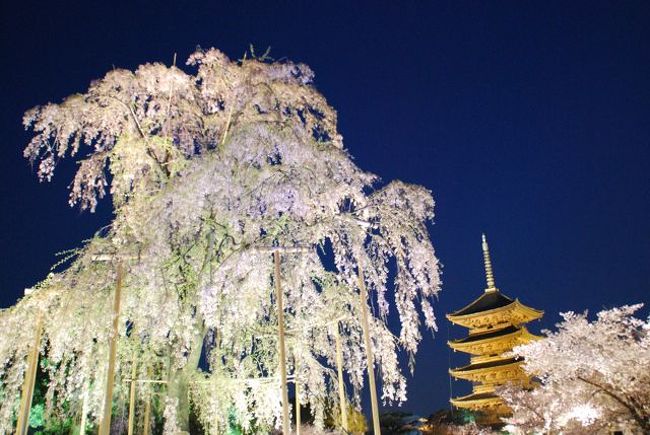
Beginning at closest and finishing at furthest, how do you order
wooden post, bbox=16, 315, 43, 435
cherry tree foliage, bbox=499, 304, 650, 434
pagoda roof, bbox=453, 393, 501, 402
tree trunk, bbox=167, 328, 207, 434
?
tree trunk, bbox=167, 328, 207, 434, wooden post, bbox=16, 315, 43, 435, cherry tree foliage, bbox=499, 304, 650, 434, pagoda roof, bbox=453, 393, 501, 402

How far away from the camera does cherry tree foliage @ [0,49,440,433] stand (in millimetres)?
8602

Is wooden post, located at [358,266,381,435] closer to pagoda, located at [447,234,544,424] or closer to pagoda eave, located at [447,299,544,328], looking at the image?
pagoda, located at [447,234,544,424]

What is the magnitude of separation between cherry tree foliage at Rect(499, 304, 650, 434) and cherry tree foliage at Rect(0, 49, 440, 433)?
613 cm

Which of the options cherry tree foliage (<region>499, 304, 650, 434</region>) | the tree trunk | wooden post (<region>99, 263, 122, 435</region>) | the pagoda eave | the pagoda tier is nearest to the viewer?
wooden post (<region>99, 263, 122, 435</region>)

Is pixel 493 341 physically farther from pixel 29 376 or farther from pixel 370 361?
pixel 29 376

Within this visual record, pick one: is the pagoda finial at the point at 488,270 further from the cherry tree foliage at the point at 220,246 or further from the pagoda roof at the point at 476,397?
the cherry tree foliage at the point at 220,246

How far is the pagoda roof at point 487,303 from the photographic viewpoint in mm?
32500

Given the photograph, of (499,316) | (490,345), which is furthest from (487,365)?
(499,316)

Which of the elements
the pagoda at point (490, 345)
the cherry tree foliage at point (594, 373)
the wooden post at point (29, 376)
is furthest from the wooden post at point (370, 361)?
the pagoda at point (490, 345)

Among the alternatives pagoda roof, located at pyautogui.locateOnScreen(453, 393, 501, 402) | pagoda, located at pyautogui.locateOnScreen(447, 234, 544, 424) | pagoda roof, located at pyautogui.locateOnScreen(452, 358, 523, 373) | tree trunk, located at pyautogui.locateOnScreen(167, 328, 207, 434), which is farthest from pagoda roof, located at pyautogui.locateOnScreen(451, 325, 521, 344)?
tree trunk, located at pyautogui.locateOnScreen(167, 328, 207, 434)

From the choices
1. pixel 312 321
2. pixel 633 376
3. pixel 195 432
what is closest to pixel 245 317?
pixel 312 321

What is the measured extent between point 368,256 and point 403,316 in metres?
1.19

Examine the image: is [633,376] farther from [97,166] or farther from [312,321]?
[97,166]

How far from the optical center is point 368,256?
905cm
